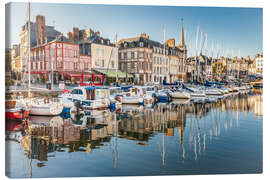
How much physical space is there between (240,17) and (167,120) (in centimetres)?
521

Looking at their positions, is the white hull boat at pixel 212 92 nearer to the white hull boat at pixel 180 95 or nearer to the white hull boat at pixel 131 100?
the white hull boat at pixel 180 95

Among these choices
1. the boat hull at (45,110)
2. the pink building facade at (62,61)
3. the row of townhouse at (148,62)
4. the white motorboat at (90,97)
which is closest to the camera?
the boat hull at (45,110)

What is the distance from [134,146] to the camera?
681 centimetres

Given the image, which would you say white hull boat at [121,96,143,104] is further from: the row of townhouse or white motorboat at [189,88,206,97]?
white motorboat at [189,88,206,97]

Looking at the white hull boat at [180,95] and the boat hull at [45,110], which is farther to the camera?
the white hull boat at [180,95]

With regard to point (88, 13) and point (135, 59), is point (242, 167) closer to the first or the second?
point (88, 13)

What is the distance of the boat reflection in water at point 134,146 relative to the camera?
5379 mm

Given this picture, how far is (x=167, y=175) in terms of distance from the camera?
521 cm

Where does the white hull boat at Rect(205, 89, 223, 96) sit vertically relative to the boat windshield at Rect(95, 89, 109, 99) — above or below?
below

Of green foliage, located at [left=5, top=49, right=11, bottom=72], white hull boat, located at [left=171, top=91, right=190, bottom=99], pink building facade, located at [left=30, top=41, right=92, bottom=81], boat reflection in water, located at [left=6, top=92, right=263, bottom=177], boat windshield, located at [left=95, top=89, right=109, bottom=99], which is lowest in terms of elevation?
boat reflection in water, located at [left=6, top=92, right=263, bottom=177]

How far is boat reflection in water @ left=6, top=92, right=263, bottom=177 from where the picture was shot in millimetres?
5379

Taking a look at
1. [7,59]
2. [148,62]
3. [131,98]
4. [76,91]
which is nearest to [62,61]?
[76,91]

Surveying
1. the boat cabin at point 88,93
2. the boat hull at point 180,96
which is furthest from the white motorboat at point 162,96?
the boat cabin at point 88,93

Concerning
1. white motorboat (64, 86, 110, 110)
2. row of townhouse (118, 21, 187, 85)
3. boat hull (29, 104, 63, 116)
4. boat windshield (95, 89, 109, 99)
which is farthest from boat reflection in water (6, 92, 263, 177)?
row of townhouse (118, 21, 187, 85)
